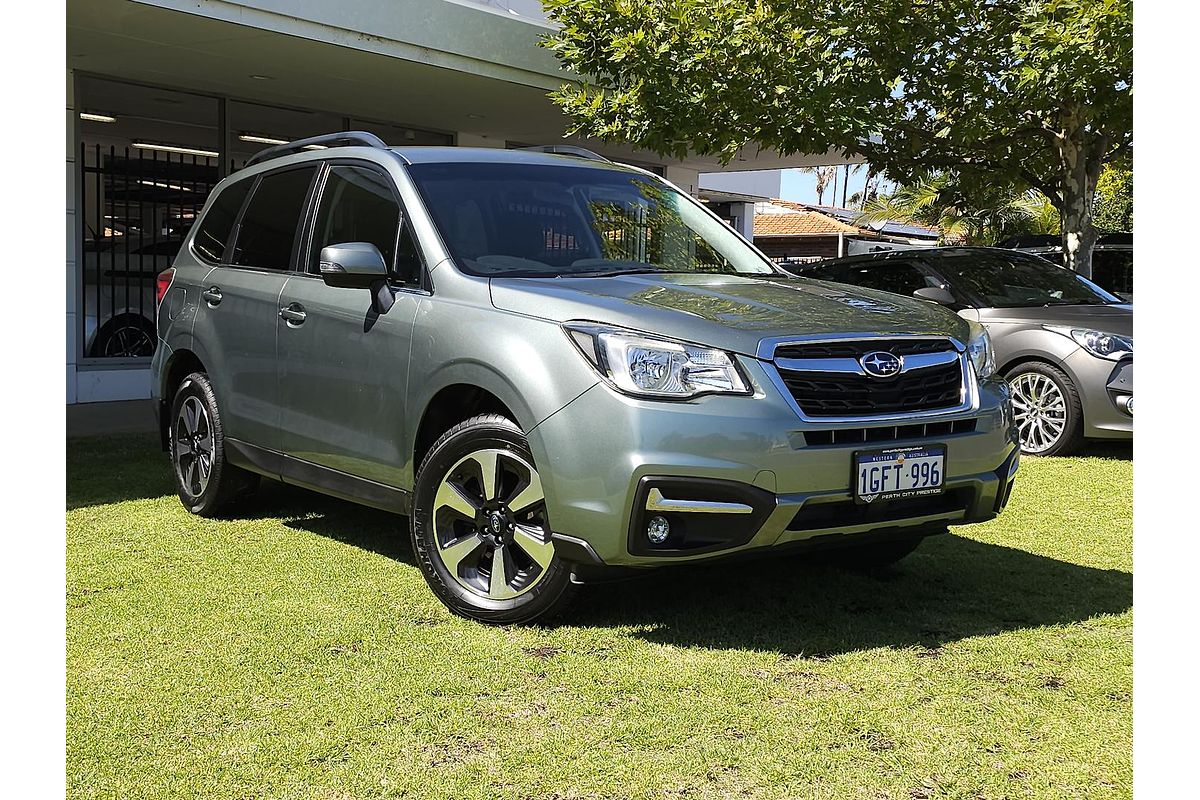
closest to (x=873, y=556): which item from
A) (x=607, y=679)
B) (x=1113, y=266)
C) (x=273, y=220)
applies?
(x=607, y=679)

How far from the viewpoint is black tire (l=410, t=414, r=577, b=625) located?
432 centimetres

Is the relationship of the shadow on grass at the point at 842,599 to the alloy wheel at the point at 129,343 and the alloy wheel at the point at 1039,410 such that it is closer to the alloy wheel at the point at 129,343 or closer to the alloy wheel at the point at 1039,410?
the alloy wheel at the point at 1039,410

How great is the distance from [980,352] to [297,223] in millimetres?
3168

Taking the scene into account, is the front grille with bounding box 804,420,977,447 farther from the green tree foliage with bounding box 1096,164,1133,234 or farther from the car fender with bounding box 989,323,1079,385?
the green tree foliage with bounding box 1096,164,1133,234

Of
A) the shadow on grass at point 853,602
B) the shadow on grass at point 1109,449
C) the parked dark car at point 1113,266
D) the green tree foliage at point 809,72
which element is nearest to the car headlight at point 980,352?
the shadow on grass at point 853,602

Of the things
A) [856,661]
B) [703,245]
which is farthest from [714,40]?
[856,661]

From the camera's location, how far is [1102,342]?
28.3 ft

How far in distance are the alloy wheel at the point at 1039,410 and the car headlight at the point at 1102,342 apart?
1.16 ft

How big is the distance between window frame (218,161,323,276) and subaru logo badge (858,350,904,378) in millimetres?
2798

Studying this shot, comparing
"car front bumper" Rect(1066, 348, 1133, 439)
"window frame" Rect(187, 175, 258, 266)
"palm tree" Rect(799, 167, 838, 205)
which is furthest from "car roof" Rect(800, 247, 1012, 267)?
"palm tree" Rect(799, 167, 838, 205)

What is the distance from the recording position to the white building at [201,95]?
394 inches

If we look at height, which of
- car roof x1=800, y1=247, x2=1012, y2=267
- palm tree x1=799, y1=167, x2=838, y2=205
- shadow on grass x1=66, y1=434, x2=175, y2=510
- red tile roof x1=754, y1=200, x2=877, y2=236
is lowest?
shadow on grass x1=66, y1=434, x2=175, y2=510
